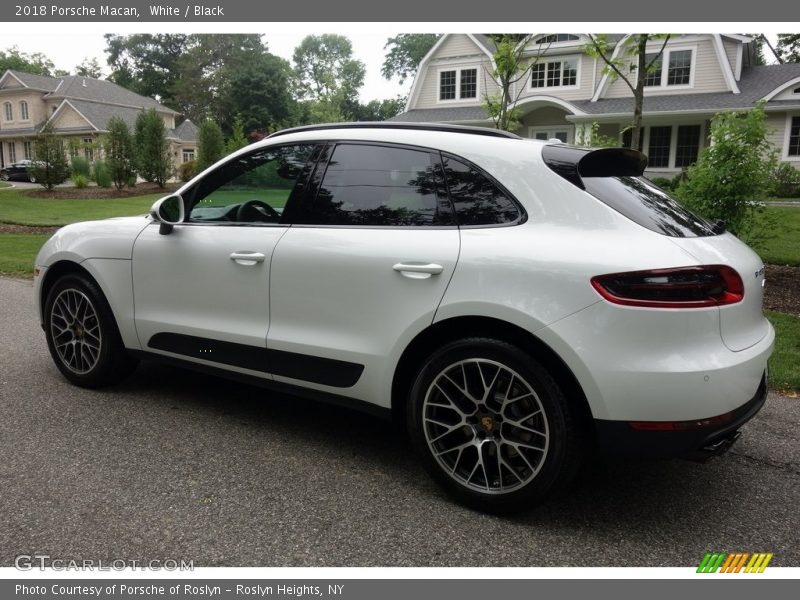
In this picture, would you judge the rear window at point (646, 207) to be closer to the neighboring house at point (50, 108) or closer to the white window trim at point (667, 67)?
the white window trim at point (667, 67)

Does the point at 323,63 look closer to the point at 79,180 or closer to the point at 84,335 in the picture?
the point at 79,180

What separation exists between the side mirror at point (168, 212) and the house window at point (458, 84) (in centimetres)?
2785

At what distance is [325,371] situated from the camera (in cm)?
349

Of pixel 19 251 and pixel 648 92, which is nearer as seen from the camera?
pixel 19 251

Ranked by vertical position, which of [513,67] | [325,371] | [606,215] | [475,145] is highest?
[513,67]

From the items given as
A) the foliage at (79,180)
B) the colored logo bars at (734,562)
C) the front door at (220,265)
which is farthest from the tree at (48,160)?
the colored logo bars at (734,562)

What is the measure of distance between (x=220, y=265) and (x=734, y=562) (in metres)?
3.02

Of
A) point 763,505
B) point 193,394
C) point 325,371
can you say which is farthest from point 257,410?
point 763,505

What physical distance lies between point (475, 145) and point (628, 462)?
197cm

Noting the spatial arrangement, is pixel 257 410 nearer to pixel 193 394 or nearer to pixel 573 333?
pixel 193 394

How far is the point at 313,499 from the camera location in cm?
317

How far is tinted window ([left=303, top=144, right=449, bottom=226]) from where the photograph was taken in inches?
129

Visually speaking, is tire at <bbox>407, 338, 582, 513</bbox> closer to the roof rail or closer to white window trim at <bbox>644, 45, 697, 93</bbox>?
the roof rail

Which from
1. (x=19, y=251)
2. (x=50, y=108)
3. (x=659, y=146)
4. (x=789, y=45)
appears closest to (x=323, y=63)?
(x=50, y=108)
